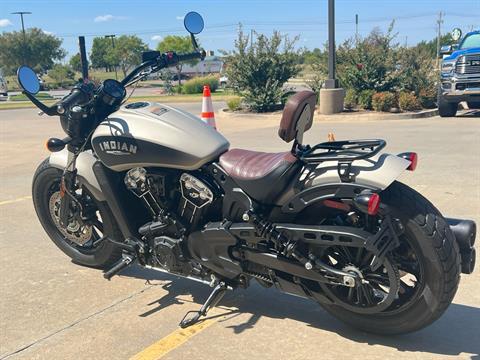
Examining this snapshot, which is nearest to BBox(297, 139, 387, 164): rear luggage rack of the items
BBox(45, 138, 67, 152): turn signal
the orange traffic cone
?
BBox(45, 138, 67, 152): turn signal

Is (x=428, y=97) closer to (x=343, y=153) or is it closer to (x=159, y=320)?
(x=343, y=153)

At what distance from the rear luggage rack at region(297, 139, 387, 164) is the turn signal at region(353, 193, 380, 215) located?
0.26 meters

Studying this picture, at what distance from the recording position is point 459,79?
13414mm

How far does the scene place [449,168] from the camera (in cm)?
734

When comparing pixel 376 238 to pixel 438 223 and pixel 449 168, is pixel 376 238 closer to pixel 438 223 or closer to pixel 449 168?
pixel 438 223

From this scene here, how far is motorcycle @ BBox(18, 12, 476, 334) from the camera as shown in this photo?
9.03 ft

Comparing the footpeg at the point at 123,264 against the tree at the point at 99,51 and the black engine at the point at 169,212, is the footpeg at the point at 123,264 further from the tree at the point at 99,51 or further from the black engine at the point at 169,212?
the tree at the point at 99,51

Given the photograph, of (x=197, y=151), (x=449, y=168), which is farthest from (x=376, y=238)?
(x=449, y=168)

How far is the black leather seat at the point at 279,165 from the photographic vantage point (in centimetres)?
290

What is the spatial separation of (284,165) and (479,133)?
29.1ft

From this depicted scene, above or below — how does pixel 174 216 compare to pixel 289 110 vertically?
below

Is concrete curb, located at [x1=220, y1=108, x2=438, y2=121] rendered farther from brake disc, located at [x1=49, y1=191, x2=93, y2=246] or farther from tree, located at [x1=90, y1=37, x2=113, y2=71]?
tree, located at [x1=90, y1=37, x2=113, y2=71]

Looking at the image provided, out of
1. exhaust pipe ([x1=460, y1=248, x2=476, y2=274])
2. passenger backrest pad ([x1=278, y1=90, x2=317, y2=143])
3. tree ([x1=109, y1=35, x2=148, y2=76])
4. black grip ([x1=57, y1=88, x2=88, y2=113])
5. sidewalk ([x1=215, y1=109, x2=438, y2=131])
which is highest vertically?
tree ([x1=109, y1=35, x2=148, y2=76])

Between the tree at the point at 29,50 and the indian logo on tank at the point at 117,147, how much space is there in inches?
2495
